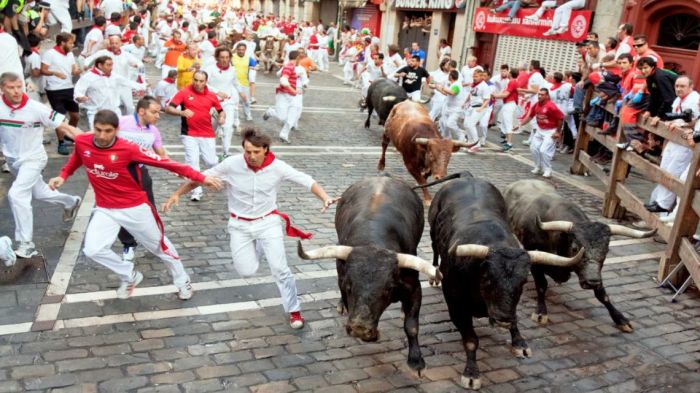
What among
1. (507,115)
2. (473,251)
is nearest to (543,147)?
(507,115)

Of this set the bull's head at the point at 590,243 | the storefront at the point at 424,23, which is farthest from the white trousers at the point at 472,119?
the storefront at the point at 424,23

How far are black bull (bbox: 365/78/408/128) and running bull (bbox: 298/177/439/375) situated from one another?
8807mm

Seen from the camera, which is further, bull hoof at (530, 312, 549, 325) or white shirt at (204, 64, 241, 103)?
white shirt at (204, 64, 241, 103)

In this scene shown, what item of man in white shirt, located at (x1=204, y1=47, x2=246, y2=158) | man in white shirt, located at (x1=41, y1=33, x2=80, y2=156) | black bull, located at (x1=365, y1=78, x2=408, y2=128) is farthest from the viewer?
black bull, located at (x1=365, y1=78, x2=408, y2=128)

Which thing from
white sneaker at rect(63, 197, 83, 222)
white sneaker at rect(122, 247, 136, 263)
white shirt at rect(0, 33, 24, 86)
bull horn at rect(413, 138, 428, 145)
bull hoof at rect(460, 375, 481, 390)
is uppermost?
white shirt at rect(0, 33, 24, 86)

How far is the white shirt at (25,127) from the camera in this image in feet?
22.0

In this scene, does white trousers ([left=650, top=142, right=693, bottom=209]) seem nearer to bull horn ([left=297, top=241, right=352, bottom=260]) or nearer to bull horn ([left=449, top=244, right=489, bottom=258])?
bull horn ([left=449, top=244, right=489, bottom=258])

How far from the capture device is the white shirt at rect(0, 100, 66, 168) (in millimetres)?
6715

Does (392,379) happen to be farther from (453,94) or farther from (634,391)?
(453,94)

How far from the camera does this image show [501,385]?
5.17 meters

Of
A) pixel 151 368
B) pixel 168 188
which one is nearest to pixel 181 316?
pixel 151 368

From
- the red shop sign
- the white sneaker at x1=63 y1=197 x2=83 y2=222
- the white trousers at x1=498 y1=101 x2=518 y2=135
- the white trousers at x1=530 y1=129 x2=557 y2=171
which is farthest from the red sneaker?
the red shop sign

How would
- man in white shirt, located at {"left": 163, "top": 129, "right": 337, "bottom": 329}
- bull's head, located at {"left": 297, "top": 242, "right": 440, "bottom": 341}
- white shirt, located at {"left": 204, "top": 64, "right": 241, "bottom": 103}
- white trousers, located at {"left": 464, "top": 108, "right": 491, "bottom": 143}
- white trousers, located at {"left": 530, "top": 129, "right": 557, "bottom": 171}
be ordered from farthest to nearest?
white trousers, located at {"left": 464, "top": 108, "right": 491, "bottom": 143}
white trousers, located at {"left": 530, "top": 129, "right": 557, "bottom": 171}
white shirt, located at {"left": 204, "top": 64, "right": 241, "bottom": 103}
man in white shirt, located at {"left": 163, "top": 129, "right": 337, "bottom": 329}
bull's head, located at {"left": 297, "top": 242, "right": 440, "bottom": 341}

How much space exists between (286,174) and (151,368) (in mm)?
2139
